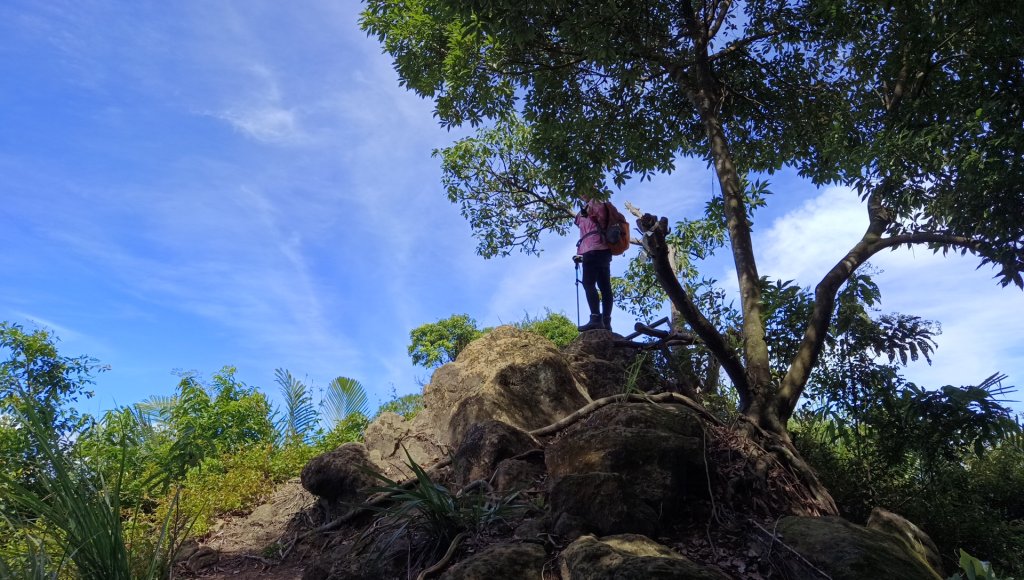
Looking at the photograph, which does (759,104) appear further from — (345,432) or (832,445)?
(345,432)

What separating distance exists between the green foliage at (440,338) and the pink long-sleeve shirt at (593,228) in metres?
11.1

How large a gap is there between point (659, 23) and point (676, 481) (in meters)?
6.37

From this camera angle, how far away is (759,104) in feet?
33.0

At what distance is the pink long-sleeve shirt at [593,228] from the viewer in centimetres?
998

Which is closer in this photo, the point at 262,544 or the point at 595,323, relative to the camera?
the point at 262,544

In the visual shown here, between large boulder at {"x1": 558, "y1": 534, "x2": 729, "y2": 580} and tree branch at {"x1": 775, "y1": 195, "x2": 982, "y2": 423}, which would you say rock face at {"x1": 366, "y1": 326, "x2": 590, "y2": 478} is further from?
large boulder at {"x1": 558, "y1": 534, "x2": 729, "y2": 580}

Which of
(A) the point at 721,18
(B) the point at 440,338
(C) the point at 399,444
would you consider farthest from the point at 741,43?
(B) the point at 440,338

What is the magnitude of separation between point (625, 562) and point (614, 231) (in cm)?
672

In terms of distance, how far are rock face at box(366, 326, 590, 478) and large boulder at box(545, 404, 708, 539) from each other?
1.77 m

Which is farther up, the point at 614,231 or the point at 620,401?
the point at 614,231

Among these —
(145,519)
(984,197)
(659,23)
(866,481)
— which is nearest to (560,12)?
(659,23)

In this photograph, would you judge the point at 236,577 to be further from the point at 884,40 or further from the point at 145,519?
the point at 884,40

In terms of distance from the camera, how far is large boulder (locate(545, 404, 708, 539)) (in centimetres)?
451

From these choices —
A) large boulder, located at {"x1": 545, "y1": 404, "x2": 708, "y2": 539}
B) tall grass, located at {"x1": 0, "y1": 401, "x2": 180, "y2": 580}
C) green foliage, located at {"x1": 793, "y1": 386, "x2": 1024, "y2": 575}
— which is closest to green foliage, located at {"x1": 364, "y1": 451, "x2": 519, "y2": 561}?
large boulder, located at {"x1": 545, "y1": 404, "x2": 708, "y2": 539}
